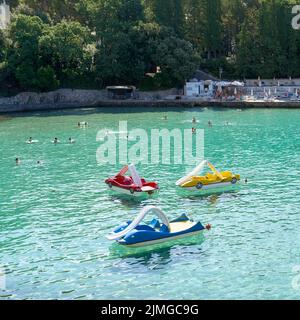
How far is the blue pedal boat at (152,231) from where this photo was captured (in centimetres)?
2684

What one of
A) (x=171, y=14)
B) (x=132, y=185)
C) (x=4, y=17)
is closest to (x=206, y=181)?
(x=132, y=185)

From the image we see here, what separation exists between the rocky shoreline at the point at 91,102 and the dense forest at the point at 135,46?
1.51m

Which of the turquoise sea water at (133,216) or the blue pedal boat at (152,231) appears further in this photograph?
the blue pedal boat at (152,231)

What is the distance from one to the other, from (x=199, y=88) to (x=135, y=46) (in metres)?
12.9

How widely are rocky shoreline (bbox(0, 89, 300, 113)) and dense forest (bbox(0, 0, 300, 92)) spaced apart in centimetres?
151

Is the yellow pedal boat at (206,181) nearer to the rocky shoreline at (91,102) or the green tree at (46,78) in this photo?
the rocky shoreline at (91,102)

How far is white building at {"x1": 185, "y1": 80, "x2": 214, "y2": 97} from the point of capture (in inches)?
3708

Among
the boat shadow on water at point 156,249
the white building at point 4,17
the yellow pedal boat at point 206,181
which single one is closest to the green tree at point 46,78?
the white building at point 4,17

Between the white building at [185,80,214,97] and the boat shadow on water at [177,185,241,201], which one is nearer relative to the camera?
the boat shadow on water at [177,185,241,201]

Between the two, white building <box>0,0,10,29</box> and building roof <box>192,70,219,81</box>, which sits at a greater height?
white building <box>0,0,10,29</box>

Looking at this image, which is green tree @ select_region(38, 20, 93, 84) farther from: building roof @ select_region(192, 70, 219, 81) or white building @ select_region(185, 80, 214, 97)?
building roof @ select_region(192, 70, 219, 81)

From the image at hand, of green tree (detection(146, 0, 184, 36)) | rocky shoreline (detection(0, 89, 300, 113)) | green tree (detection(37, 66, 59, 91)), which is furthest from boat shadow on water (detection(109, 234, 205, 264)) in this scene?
green tree (detection(146, 0, 184, 36))

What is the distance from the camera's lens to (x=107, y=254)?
26641 mm
